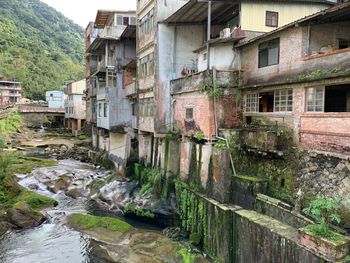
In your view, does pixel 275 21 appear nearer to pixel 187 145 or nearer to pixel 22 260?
pixel 187 145

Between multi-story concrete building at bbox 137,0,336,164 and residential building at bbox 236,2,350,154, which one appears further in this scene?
multi-story concrete building at bbox 137,0,336,164

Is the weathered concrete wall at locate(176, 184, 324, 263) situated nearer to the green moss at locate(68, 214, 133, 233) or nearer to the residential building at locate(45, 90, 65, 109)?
the green moss at locate(68, 214, 133, 233)

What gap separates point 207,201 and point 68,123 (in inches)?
2465

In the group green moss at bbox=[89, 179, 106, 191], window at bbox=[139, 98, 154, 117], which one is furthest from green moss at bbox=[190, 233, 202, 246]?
green moss at bbox=[89, 179, 106, 191]

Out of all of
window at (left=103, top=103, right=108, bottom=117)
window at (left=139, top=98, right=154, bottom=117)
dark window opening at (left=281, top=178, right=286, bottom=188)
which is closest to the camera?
dark window opening at (left=281, top=178, right=286, bottom=188)

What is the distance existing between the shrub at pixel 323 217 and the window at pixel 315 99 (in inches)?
167

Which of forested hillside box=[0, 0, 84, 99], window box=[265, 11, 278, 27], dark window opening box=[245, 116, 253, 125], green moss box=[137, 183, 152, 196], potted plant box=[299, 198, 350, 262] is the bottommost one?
green moss box=[137, 183, 152, 196]

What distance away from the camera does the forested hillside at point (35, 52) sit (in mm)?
92688

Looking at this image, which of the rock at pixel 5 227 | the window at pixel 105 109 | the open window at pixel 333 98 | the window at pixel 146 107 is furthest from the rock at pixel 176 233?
the window at pixel 105 109

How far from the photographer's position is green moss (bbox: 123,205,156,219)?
74.7 feet

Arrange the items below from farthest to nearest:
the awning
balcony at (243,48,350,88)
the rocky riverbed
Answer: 1. the awning
2. the rocky riverbed
3. balcony at (243,48,350,88)

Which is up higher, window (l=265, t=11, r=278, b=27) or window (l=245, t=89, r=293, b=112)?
window (l=265, t=11, r=278, b=27)

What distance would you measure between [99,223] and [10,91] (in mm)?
77494

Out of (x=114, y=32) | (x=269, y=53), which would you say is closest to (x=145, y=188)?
(x=269, y=53)
